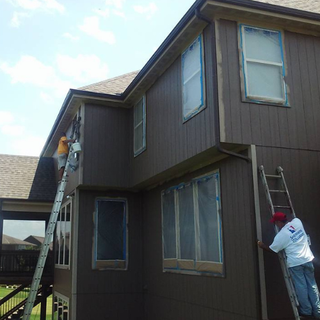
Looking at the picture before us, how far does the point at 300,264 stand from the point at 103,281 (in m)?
6.87

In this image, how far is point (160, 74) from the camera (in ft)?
35.9

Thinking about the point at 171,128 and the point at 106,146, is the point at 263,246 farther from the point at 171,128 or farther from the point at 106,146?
the point at 106,146

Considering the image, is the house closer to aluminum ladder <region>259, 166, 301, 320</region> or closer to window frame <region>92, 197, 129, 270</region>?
window frame <region>92, 197, 129, 270</region>

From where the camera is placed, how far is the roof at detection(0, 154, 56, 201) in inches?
615

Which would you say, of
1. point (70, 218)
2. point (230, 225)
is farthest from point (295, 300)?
point (70, 218)

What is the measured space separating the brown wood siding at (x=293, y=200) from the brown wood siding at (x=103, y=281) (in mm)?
5725

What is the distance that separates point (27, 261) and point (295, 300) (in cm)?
1130

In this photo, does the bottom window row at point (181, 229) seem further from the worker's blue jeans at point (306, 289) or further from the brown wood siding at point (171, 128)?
the worker's blue jeans at point (306, 289)

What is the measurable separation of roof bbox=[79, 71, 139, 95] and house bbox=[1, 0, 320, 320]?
204 mm

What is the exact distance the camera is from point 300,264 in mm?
6586

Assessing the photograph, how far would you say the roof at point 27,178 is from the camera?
51.2ft

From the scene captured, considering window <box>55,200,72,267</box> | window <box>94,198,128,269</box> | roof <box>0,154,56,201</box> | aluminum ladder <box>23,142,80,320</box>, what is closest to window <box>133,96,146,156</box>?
window <box>94,198,128,269</box>

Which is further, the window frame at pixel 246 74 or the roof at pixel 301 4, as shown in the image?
the roof at pixel 301 4

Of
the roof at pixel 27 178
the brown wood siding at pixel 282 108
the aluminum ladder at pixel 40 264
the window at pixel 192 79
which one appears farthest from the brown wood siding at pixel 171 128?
the roof at pixel 27 178
